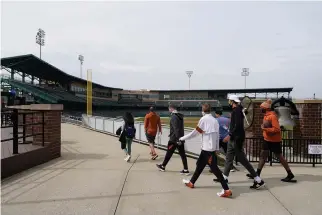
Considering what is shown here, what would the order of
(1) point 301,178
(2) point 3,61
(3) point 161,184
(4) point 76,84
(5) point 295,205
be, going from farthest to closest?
(4) point 76,84 < (2) point 3,61 < (1) point 301,178 < (3) point 161,184 < (5) point 295,205

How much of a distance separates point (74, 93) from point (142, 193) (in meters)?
68.5

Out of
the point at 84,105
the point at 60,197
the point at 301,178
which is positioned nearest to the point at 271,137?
the point at 301,178

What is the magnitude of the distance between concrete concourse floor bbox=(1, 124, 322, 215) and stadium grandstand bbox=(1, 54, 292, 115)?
764 inches

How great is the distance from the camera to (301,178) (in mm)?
6734

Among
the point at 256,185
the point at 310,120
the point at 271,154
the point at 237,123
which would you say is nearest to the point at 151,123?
the point at 271,154

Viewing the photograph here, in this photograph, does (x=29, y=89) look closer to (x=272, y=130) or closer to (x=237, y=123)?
(x=237, y=123)

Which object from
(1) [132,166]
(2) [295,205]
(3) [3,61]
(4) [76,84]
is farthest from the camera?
(4) [76,84]

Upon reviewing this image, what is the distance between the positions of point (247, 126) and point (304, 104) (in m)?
1.92

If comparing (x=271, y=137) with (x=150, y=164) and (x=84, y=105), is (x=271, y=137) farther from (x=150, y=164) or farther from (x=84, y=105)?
(x=84, y=105)

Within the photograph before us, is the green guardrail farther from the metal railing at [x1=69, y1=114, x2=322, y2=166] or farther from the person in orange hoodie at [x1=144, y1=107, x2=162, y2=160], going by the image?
the person in orange hoodie at [x1=144, y1=107, x2=162, y2=160]

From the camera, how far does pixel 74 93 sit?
232ft

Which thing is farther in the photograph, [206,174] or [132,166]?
[132,166]

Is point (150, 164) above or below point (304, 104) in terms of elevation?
below

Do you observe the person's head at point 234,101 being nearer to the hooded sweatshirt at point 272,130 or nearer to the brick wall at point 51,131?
the hooded sweatshirt at point 272,130
